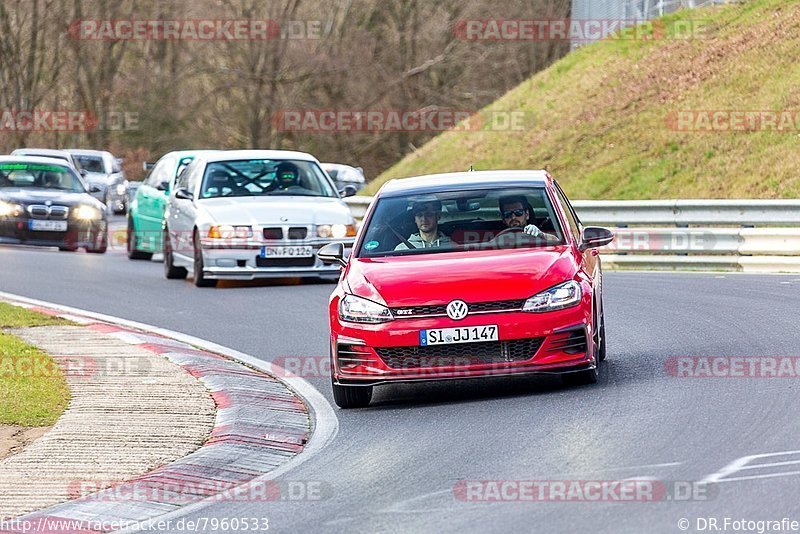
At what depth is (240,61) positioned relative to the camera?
5447cm

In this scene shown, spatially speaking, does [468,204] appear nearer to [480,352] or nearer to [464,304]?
[464,304]

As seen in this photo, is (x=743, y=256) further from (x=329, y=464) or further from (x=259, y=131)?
(x=259, y=131)

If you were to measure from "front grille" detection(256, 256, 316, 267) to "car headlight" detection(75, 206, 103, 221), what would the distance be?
25.6 feet

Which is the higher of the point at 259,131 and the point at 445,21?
the point at 445,21

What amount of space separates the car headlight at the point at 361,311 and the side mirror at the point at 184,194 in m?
9.76

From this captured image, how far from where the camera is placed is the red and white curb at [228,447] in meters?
7.40

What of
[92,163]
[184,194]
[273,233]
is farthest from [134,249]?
[92,163]

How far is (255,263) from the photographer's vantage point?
60.8 ft

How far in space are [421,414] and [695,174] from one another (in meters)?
18.4

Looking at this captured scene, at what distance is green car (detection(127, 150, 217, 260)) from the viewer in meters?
23.0

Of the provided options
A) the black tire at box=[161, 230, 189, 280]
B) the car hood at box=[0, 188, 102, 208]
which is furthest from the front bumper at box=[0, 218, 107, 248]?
the black tire at box=[161, 230, 189, 280]

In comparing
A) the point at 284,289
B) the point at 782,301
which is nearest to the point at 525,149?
the point at 284,289

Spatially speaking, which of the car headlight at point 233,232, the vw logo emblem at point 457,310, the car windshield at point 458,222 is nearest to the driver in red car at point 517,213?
the car windshield at point 458,222

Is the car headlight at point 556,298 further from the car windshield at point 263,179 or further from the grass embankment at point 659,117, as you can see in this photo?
the grass embankment at point 659,117
